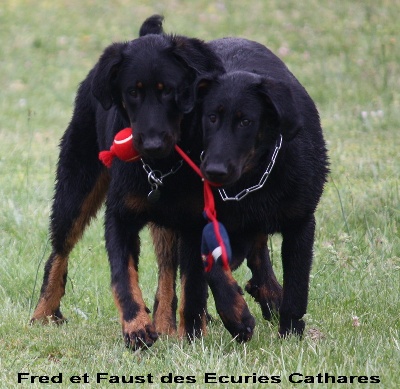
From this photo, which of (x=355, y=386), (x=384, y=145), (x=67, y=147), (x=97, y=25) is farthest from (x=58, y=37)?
(x=355, y=386)

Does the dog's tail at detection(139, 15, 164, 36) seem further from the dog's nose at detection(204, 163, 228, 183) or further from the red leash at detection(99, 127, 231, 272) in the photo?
the dog's nose at detection(204, 163, 228, 183)

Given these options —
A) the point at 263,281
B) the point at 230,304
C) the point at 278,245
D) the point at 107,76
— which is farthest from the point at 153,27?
the point at 278,245

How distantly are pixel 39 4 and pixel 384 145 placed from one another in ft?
38.0

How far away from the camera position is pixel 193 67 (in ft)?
16.9

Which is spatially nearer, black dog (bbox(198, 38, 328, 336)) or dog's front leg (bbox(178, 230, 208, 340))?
black dog (bbox(198, 38, 328, 336))

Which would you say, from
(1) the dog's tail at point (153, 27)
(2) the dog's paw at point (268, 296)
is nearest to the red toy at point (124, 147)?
(1) the dog's tail at point (153, 27)

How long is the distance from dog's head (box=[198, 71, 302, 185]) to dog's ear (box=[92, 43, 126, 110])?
0.52 metres

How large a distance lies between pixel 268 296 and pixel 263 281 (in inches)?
4.3

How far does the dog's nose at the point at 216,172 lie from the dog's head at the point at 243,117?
0.05 meters

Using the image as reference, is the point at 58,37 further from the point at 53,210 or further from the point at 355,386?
the point at 355,386

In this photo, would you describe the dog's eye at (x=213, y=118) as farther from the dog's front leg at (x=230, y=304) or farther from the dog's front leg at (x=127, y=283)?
the dog's front leg at (x=127, y=283)

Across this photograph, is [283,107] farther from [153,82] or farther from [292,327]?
[292,327]

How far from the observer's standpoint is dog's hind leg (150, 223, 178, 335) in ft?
19.8

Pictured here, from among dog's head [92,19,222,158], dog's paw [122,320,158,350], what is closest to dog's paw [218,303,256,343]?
dog's paw [122,320,158,350]
